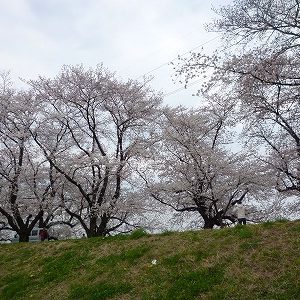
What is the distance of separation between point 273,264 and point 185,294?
167cm

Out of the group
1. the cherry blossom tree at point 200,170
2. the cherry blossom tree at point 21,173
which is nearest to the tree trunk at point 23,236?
the cherry blossom tree at point 21,173

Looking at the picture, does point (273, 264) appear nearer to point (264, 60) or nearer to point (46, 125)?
point (264, 60)

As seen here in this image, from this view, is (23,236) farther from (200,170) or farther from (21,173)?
(200,170)

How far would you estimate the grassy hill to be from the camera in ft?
23.3

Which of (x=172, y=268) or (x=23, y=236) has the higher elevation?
(x=23, y=236)

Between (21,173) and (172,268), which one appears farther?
(21,173)

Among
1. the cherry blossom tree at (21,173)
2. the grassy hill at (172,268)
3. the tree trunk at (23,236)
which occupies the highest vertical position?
the cherry blossom tree at (21,173)

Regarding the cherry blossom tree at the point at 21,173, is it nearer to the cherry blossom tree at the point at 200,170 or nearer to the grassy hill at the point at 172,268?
Result: the cherry blossom tree at the point at 200,170

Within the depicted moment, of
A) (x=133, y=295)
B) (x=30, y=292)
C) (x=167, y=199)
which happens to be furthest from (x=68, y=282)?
(x=167, y=199)

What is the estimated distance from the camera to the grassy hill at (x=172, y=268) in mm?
7102

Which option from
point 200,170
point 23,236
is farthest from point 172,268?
point 23,236

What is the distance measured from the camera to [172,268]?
8.33 metres

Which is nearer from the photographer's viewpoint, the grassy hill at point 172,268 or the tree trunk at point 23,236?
the grassy hill at point 172,268

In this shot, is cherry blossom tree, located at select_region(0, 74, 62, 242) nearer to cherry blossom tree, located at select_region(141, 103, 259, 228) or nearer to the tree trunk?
the tree trunk
